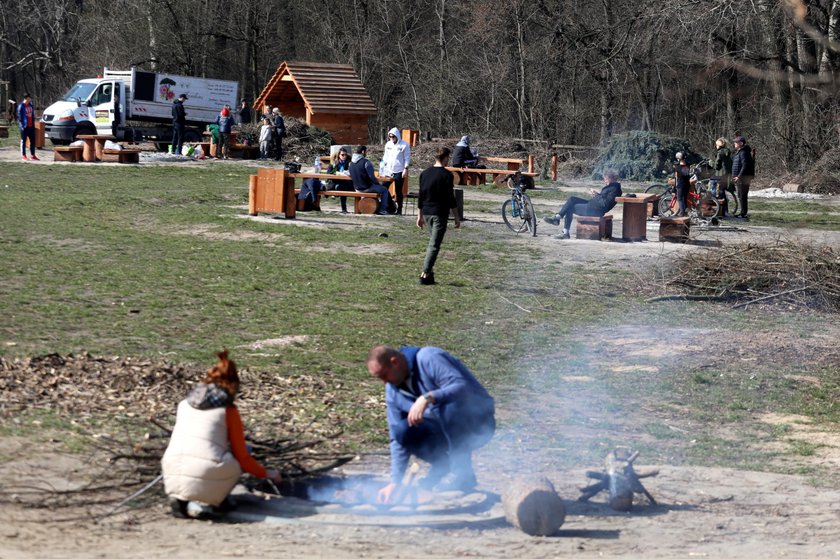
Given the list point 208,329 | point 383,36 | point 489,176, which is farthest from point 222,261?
point 383,36

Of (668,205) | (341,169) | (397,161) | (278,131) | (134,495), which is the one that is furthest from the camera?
(278,131)

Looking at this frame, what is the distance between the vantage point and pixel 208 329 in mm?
11992

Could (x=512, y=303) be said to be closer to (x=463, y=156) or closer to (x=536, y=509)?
(x=536, y=509)

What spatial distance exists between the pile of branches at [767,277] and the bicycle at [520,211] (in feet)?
Answer: 18.4

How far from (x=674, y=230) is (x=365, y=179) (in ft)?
19.9

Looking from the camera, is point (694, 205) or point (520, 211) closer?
point (520, 211)

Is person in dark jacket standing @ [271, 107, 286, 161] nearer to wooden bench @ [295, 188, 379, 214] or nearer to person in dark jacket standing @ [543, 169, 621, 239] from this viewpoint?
wooden bench @ [295, 188, 379, 214]

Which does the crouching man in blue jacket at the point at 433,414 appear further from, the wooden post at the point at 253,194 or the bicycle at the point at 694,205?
the bicycle at the point at 694,205

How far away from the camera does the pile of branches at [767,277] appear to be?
49.0 feet

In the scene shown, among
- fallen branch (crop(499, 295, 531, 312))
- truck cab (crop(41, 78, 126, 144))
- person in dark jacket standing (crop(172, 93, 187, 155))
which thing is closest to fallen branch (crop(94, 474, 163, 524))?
fallen branch (crop(499, 295, 531, 312))

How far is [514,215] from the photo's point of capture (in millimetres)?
21609

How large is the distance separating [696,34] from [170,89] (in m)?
38.2

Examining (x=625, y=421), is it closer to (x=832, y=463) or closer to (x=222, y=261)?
(x=832, y=463)

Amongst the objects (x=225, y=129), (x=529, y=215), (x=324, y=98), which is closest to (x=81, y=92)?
(x=225, y=129)
